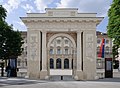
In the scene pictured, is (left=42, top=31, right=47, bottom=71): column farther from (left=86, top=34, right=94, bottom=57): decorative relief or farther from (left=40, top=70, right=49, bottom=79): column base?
(left=86, top=34, right=94, bottom=57): decorative relief

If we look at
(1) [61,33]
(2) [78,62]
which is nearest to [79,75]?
(2) [78,62]

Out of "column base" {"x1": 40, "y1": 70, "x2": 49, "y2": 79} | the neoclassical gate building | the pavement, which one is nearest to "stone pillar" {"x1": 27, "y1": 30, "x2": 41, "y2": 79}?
the neoclassical gate building

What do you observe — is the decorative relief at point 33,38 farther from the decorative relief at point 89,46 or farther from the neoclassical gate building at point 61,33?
the decorative relief at point 89,46

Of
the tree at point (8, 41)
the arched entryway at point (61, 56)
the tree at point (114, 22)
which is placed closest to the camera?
the tree at point (114, 22)

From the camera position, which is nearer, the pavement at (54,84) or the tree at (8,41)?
the pavement at (54,84)

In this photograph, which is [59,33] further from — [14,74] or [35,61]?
[14,74]

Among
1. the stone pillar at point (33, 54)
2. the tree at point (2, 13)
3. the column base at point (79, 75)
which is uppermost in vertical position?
the tree at point (2, 13)

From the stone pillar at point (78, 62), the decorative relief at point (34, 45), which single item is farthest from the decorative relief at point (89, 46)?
the decorative relief at point (34, 45)

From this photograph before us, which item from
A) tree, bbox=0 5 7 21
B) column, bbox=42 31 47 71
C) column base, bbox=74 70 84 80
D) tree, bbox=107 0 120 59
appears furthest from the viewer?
tree, bbox=0 5 7 21

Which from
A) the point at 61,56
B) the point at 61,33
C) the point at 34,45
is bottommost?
the point at 61,56

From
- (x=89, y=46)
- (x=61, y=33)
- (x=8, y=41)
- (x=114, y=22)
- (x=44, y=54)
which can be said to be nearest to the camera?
(x=114, y=22)

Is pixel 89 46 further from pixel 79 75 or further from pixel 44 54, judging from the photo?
pixel 44 54

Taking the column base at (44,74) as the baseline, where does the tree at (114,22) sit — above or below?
above

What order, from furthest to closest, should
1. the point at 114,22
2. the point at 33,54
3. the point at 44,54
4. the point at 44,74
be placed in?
1. the point at 44,54
2. the point at 33,54
3. the point at 44,74
4. the point at 114,22
